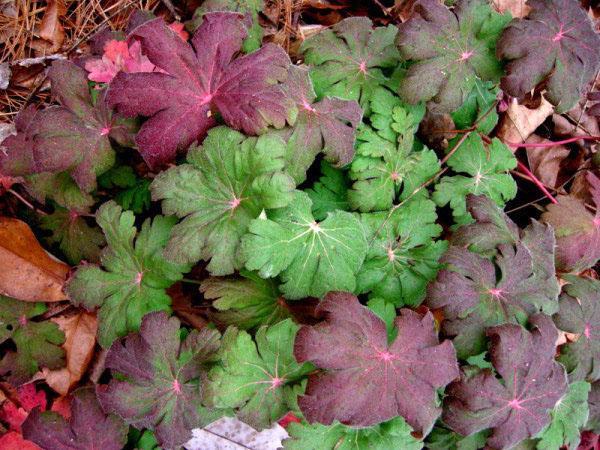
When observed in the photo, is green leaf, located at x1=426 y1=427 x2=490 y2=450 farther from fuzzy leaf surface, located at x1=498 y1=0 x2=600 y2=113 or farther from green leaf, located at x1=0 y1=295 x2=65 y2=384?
green leaf, located at x1=0 y1=295 x2=65 y2=384

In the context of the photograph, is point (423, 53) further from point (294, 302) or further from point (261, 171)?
point (294, 302)

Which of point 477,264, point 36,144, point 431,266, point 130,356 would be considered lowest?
point 130,356

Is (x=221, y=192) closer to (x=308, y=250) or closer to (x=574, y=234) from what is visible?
(x=308, y=250)

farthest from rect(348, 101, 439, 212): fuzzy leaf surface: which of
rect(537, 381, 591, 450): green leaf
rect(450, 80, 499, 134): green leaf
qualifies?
rect(537, 381, 591, 450): green leaf

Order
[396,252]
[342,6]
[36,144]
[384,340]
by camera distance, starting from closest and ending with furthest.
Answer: [384,340] → [36,144] → [396,252] → [342,6]

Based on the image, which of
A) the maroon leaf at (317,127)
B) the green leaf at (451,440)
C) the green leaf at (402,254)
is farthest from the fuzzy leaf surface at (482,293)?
the maroon leaf at (317,127)

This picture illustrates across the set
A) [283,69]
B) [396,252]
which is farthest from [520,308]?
[283,69]
